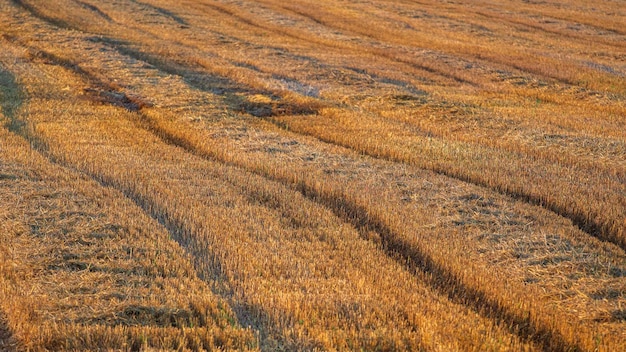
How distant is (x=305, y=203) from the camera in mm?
9867

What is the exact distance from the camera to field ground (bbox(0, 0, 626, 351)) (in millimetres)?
6258

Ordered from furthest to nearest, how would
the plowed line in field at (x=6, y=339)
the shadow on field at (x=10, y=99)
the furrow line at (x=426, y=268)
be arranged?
1. the shadow on field at (x=10, y=99)
2. the furrow line at (x=426, y=268)
3. the plowed line in field at (x=6, y=339)

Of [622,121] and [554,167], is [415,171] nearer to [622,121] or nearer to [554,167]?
[554,167]

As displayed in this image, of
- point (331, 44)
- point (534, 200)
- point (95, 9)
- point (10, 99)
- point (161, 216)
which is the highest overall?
point (534, 200)

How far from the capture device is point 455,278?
295 inches

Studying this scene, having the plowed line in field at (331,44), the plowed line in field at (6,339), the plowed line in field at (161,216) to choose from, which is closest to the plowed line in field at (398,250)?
the plowed line in field at (161,216)

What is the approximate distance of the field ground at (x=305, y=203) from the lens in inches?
246

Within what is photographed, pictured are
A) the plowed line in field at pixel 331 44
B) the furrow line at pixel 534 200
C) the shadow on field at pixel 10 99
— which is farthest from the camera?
the plowed line in field at pixel 331 44

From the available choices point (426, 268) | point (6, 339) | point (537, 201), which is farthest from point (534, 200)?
point (6, 339)

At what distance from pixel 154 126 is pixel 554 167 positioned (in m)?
7.99

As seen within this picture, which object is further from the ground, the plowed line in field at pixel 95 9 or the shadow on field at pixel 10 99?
the shadow on field at pixel 10 99

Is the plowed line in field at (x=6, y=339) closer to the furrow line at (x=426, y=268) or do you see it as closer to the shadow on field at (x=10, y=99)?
the furrow line at (x=426, y=268)

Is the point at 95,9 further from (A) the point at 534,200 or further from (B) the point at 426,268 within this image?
(B) the point at 426,268

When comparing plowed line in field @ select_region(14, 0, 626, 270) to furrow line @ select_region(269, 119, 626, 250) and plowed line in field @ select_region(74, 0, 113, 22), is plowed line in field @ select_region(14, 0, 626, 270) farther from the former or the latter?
plowed line in field @ select_region(74, 0, 113, 22)
